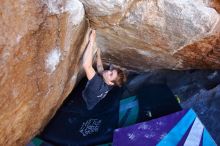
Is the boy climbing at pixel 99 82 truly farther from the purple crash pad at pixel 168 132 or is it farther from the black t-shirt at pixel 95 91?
the purple crash pad at pixel 168 132

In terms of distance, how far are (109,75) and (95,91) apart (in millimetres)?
131

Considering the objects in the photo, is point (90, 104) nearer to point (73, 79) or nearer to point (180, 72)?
point (73, 79)

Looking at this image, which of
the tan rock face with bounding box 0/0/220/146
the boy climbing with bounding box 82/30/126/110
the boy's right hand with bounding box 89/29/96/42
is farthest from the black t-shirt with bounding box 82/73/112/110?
the boy's right hand with bounding box 89/29/96/42

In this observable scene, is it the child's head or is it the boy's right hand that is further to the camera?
the child's head

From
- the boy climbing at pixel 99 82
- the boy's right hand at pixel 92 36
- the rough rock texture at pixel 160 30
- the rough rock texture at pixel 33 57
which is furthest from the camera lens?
the boy climbing at pixel 99 82

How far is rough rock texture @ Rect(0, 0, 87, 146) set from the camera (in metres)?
1.40

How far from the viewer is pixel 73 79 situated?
2.09 meters

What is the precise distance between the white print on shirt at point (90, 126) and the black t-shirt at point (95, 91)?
3.6 inches


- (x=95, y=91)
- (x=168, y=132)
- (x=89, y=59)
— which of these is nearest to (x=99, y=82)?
(x=95, y=91)

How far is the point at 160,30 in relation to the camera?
187cm

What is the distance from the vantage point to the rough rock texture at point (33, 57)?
4.60 feet

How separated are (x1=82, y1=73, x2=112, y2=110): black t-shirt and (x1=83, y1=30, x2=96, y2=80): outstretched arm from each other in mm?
48

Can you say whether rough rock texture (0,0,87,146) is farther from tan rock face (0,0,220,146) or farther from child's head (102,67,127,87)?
child's head (102,67,127,87)

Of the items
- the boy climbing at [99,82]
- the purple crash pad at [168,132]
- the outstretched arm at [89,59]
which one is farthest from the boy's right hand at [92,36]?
the purple crash pad at [168,132]
